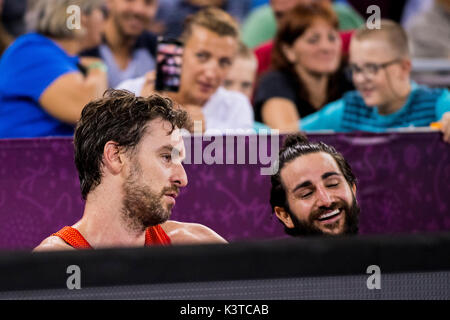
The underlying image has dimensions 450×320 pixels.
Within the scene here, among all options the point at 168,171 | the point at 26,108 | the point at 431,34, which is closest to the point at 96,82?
the point at 26,108

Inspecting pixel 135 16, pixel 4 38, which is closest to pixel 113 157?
pixel 135 16

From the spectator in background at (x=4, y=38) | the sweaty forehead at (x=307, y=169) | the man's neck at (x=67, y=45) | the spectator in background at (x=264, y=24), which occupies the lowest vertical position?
the sweaty forehead at (x=307, y=169)

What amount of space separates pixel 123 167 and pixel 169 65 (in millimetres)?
941

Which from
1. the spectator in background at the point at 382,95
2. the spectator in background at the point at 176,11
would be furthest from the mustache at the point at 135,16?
the spectator in background at the point at 382,95

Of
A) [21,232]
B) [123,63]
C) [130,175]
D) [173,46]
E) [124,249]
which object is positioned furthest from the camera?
[123,63]

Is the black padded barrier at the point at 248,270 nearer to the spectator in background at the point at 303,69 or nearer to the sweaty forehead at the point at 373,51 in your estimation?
the sweaty forehead at the point at 373,51

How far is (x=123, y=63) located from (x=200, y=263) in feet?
6.25

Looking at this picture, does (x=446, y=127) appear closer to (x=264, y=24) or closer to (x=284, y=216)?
(x=284, y=216)

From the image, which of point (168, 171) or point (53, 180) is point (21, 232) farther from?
point (168, 171)

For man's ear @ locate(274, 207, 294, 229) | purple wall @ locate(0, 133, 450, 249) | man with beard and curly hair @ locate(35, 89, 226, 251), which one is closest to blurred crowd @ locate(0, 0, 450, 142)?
purple wall @ locate(0, 133, 450, 249)

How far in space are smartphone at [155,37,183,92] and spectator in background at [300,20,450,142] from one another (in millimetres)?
498

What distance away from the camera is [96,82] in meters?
2.50

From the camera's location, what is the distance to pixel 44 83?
2.38 m

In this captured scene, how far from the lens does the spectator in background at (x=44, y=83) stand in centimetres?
238
